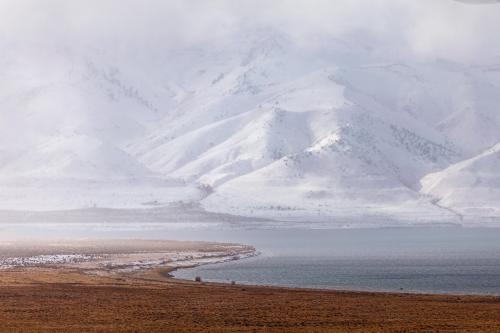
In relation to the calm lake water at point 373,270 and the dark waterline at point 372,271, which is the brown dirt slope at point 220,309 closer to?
the dark waterline at point 372,271

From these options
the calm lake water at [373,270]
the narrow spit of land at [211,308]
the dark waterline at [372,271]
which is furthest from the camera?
the calm lake water at [373,270]

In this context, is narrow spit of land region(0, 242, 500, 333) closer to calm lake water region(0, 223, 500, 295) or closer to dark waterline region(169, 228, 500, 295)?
dark waterline region(169, 228, 500, 295)

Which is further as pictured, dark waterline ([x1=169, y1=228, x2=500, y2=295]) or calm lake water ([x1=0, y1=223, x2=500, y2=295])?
calm lake water ([x1=0, y1=223, x2=500, y2=295])

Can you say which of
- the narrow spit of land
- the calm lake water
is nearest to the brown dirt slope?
the narrow spit of land

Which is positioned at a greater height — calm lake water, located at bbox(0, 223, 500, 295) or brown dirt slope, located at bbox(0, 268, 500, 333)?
calm lake water, located at bbox(0, 223, 500, 295)

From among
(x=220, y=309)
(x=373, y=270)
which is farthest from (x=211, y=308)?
(x=373, y=270)

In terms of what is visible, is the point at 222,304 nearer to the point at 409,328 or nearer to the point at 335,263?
the point at 409,328

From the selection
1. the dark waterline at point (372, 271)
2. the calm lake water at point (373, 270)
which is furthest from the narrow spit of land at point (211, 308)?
the calm lake water at point (373, 270)

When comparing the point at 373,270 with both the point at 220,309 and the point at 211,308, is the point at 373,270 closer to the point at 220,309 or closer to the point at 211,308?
the point at 211,308

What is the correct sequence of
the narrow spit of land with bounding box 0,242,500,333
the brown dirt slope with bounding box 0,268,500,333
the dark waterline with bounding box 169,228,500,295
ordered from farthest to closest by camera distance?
the dark waterline with bounding box 169,228,500,295 → the narrow spit of land with bounding box 0,242,500,333 → the brown dirt slope with bounding box 0,268,500,333

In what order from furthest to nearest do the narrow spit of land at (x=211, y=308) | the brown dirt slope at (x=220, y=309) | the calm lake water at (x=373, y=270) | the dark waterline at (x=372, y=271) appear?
1. the calm lake water at (x=373, y=270)
2. the dark waterline at (x=372, y=271)
3. the narrow spit of land at (x=211, y=308)
4. the brown dirt slope at (x=220, y=309)
